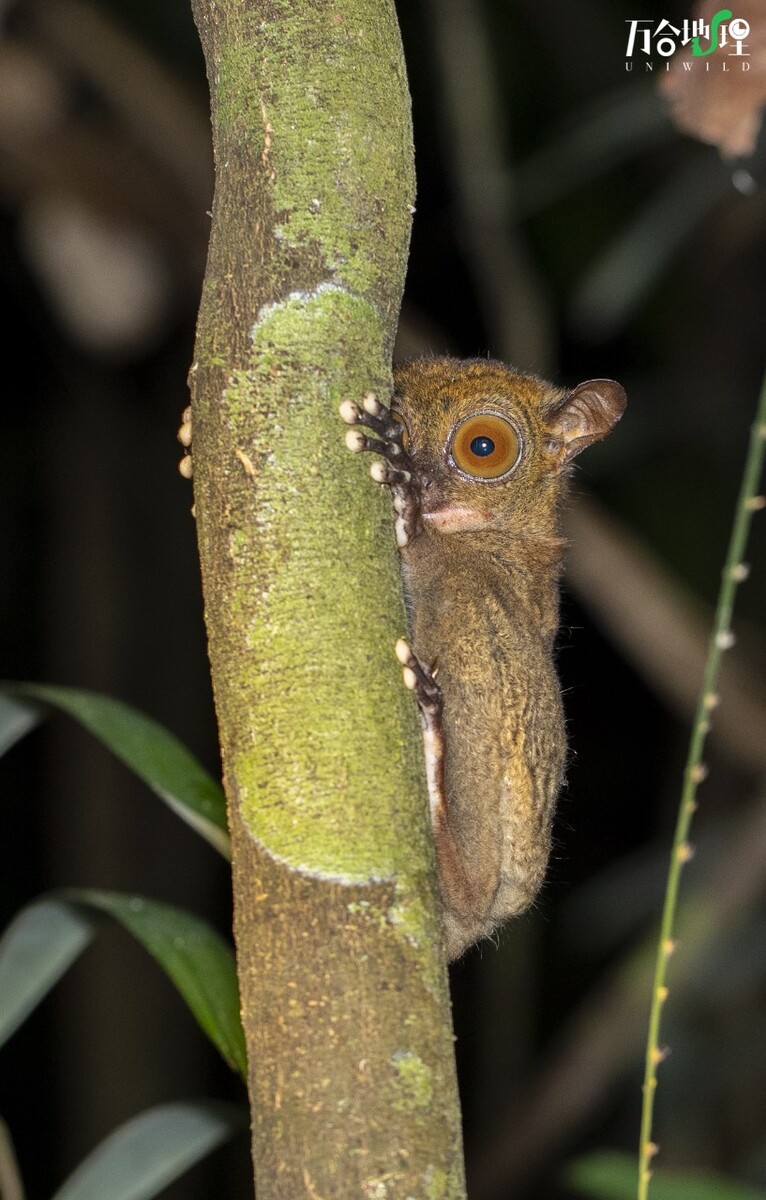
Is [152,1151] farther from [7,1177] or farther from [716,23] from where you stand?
[716,23]

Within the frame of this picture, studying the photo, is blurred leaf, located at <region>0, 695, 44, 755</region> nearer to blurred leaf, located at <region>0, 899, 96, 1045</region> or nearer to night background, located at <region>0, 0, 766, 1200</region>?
blurred leaf, located at <region>0, 899, 96, 1045</region>

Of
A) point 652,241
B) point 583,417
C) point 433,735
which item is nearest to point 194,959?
point 433,735

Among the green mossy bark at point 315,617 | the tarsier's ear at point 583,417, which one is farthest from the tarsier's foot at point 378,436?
the tarsier's ear at point 583,417

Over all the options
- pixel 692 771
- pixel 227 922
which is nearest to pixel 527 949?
pixel 227 922

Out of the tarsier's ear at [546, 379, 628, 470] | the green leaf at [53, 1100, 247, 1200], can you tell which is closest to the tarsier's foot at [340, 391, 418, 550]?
the tarsier's ear at [546, 379, 628, 470]

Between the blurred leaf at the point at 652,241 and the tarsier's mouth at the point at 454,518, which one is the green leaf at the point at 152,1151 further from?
the blurred leaf at the point at 652,241
